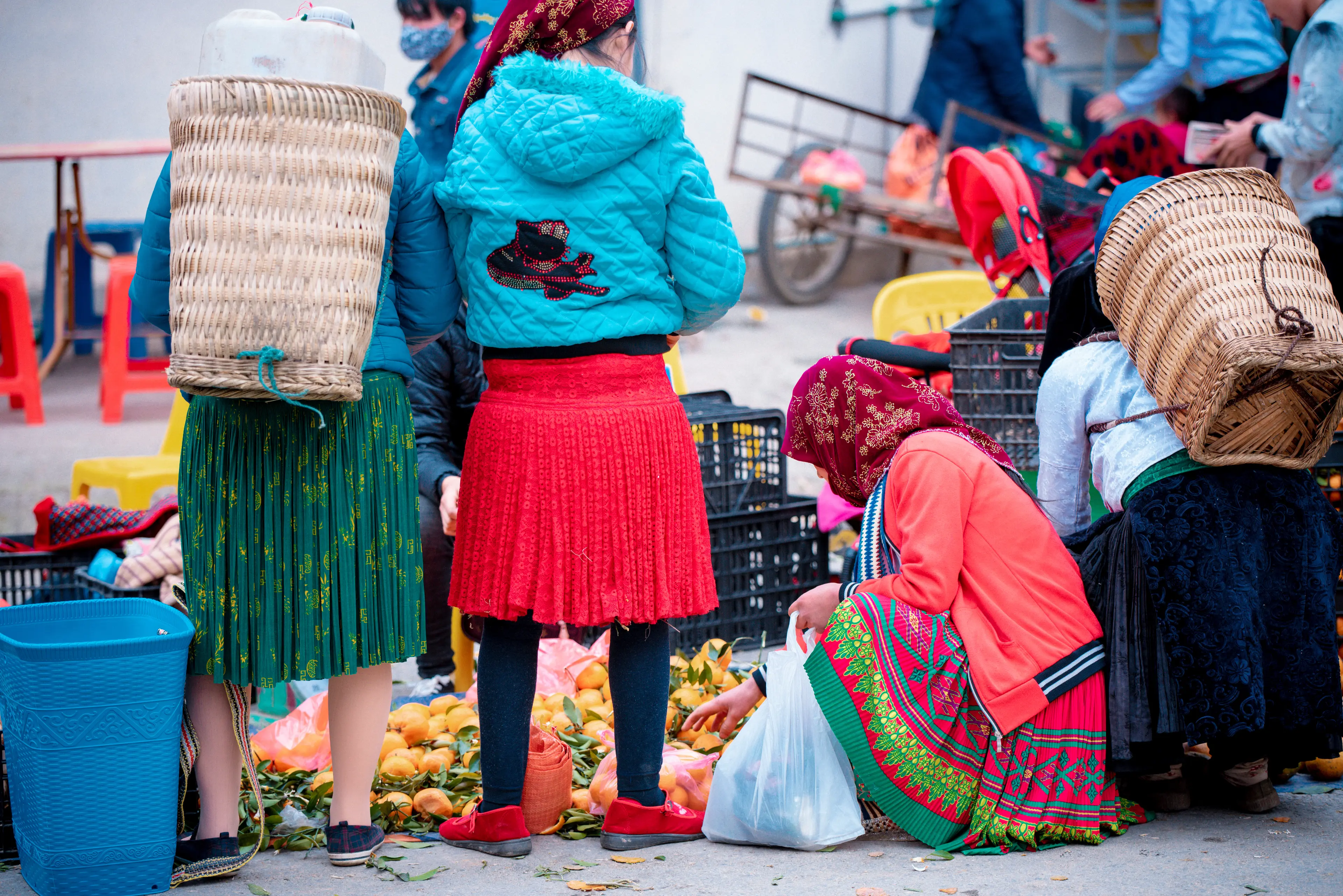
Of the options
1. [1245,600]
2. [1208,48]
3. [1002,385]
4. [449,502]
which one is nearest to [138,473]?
[449,502]

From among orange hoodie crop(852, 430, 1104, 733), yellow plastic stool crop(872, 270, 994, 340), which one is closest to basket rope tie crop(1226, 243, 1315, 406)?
orange hoodie crop(852, 430, 1104, 733)

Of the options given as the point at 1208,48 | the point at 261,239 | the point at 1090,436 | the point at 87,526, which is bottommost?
the point at 87,526

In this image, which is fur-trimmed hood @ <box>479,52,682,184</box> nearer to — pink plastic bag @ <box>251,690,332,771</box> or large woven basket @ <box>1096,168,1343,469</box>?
large woven basket @ <box>1096,168,1343,469</box>

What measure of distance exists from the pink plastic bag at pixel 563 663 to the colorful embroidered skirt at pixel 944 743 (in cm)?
99

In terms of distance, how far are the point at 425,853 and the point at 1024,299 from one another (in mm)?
2389

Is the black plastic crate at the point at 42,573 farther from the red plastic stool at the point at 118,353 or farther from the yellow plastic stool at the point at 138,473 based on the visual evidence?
the red plastic stool at the point at 118,353

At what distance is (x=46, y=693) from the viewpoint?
228 centimetres

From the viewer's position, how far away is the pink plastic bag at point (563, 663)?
11.6 feet

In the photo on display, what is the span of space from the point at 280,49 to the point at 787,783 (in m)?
1.68

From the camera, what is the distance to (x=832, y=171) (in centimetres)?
885

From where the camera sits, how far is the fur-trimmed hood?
2412 mm

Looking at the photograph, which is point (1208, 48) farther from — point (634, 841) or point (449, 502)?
point (634, 841)

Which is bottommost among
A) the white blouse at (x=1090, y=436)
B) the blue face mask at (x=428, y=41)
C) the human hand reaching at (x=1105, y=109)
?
the white blouse at (x=1090, y=436)

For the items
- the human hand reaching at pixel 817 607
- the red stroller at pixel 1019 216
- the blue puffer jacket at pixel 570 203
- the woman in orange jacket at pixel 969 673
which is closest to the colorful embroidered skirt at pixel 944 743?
the woman in orange jacket at pixel 969 673
